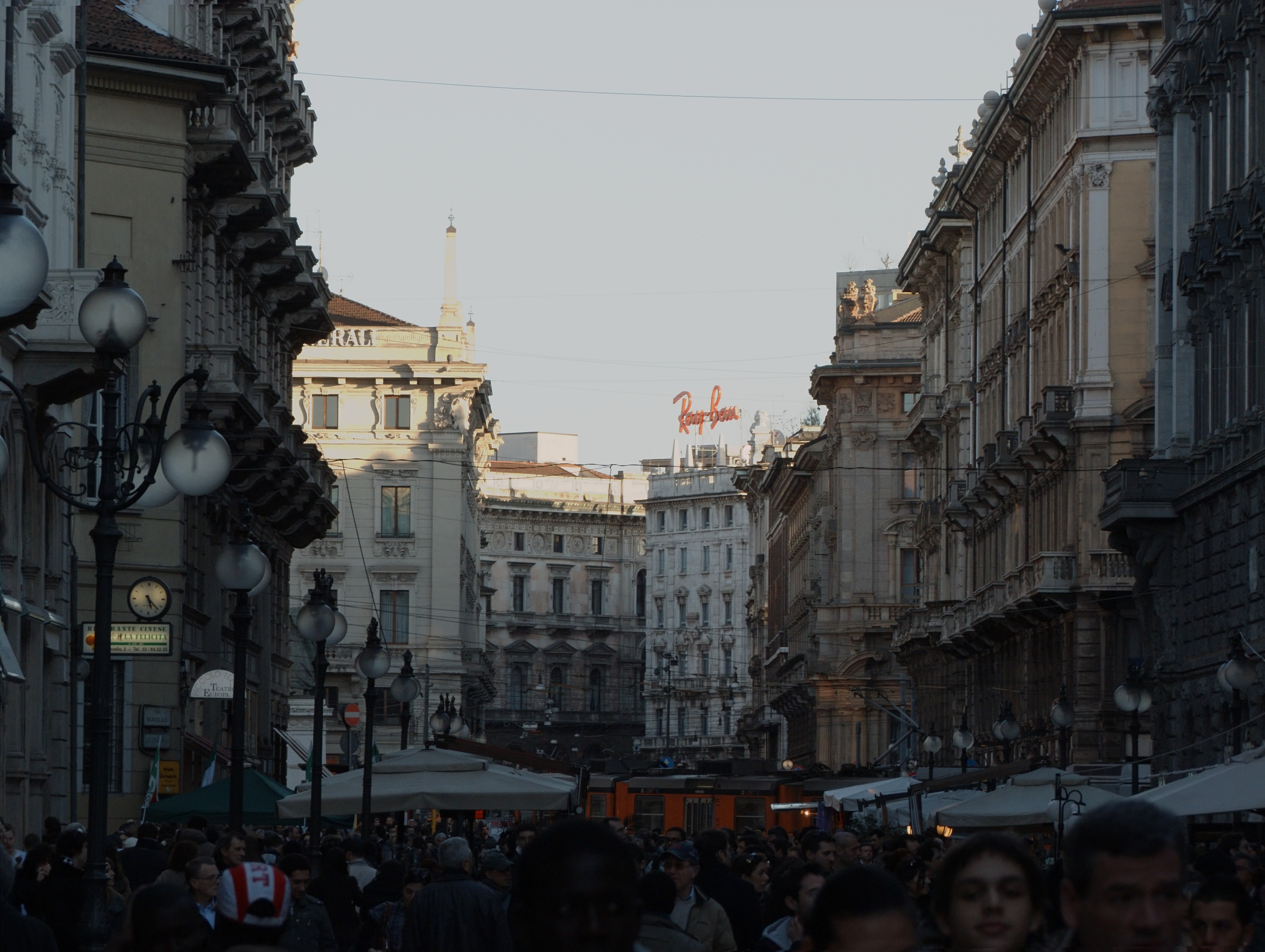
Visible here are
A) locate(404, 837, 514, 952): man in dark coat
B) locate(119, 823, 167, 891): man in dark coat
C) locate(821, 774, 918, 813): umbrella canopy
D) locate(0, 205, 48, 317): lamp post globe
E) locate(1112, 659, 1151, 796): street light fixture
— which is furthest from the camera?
locate(821, 774, 918, 813): umbrella canopy

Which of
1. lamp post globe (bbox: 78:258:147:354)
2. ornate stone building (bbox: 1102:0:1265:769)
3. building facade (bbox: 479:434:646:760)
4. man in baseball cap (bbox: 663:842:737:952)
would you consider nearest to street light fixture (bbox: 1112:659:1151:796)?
ornate stone building (bbox: 1102:0:1265:769)

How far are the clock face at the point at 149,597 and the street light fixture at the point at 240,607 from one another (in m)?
15.2

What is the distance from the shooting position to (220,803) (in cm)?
2911

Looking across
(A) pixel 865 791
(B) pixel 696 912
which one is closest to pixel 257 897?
(B) pixel 696 912

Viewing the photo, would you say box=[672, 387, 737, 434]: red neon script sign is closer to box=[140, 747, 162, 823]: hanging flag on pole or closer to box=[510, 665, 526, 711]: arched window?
box=[510, 665, 526, 711]: arched window

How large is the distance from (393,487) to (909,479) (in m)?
19.8

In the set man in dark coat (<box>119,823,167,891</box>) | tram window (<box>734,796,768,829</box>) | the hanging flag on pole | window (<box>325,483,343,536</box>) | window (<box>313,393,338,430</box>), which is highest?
window (<box>313,393,338,430</box>)

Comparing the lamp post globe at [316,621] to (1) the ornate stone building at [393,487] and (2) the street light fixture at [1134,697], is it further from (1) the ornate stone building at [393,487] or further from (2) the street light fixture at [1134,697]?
(1) the ornate stone building at [393,487]

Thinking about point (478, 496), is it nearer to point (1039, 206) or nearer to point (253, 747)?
point (1039, 206)

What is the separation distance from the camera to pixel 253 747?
51.5 metres

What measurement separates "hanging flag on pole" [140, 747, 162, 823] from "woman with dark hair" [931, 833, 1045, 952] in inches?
1134

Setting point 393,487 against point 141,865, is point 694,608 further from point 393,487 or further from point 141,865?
point 141,865

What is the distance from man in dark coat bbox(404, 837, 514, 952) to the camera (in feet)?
45.8

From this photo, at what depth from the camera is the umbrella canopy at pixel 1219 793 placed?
21281 millimetres
